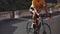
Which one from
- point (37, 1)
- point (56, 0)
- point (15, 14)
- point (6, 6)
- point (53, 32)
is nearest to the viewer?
point (37, 1)

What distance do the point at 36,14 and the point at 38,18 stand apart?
0.27 metres

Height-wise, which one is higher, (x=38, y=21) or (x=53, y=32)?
(x=38, y=21)

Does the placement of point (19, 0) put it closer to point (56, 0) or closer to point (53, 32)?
point (56, 0)

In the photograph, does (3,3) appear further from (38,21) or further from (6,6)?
(38,21)

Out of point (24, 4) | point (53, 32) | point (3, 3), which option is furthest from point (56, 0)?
point (53, 32)

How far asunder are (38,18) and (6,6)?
891 inches

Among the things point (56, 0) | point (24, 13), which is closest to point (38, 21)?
point (24, 13)

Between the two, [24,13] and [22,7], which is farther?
[22,7]

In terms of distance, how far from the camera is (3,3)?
31.1 m

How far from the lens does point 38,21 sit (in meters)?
8.39

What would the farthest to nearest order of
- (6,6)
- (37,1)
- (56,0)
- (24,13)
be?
(56,0) < (6,6) < (24,13) < (37,1)

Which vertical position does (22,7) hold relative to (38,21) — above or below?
below

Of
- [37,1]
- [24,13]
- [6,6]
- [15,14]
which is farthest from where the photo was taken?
[6,6]

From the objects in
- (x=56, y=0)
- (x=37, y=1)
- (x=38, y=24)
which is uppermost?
(x=37, y=1)
